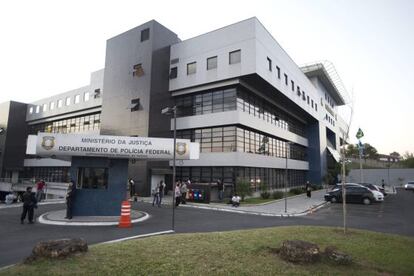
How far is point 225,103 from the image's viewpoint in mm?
30391

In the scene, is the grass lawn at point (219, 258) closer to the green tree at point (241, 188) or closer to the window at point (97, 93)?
the green tree at point (241, 188)

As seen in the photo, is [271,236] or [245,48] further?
[245,48]

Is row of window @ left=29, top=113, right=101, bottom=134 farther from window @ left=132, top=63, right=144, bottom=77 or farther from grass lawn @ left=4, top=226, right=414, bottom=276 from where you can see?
grass lawn @ left=4, top=226, right=414, bottom=276

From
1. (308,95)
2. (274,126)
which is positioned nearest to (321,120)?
(308,95)

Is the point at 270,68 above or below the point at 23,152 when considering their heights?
above

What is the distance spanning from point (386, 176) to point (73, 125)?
216ft

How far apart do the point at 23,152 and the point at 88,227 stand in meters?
49.9

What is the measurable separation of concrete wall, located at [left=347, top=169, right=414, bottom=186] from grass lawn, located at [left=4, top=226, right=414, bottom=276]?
209 ft

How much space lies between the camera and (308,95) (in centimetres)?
4603

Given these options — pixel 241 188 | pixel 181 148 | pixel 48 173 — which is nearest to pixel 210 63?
pixel 241 188

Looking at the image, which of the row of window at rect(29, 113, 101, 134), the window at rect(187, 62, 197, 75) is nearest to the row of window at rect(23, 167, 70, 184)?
the row of window at rect(29, 113, 101, 134)

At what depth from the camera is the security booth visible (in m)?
14.9

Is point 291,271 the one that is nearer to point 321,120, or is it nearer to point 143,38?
point 143,38

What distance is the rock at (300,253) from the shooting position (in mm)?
6914
